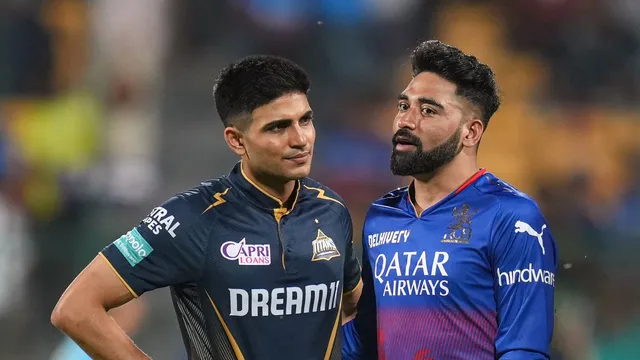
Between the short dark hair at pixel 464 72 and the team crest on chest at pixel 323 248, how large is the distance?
0.83 metres

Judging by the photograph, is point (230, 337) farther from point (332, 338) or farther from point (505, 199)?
point (505, 199)

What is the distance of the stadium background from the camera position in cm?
807

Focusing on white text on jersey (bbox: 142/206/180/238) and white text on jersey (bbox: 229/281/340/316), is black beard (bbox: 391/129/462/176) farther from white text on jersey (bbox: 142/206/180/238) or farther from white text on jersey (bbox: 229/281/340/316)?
white text on jersey (bbox: 142/206/180/238)

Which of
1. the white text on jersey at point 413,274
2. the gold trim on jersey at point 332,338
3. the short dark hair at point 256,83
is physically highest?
the short dark hair at point 256,83

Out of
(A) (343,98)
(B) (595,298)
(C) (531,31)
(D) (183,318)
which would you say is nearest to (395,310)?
(D) (183,318)

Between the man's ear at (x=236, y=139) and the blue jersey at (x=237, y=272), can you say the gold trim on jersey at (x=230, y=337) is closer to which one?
the blue jersey at (x=237, y=272)

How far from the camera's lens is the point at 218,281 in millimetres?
3768

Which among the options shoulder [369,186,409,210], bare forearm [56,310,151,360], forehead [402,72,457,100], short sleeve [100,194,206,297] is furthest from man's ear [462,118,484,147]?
bare forearm [56,310,151,360]

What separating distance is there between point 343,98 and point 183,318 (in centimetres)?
506

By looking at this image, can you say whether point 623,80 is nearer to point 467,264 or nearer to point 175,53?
point 175,53

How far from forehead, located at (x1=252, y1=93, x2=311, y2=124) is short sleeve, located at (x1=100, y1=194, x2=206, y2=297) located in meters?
0.51

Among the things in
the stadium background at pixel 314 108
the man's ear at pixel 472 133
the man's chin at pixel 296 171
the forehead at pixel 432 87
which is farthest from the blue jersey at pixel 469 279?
the stadium background at pixel 314 108

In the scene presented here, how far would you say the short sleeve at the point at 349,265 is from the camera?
4.14m

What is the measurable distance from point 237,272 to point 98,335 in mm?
586
